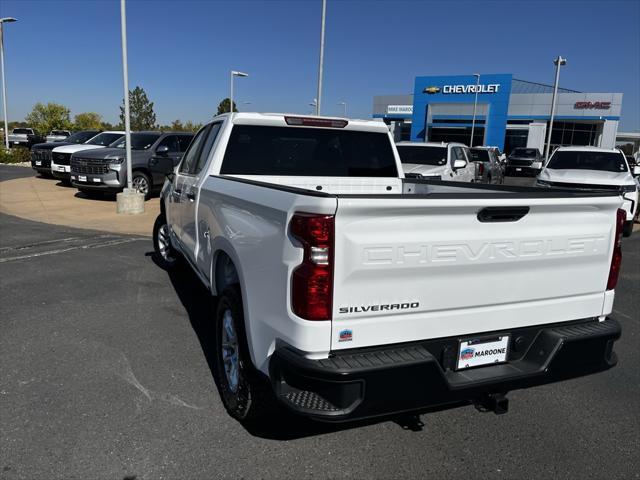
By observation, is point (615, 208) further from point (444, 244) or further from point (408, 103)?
point (408, 103)

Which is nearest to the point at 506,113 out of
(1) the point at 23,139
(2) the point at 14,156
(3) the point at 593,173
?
(3) the point at 593,173

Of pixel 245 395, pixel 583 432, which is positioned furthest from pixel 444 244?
pixel 583 432

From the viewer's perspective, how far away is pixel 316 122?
15.1 ft

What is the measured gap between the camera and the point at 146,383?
147 inches

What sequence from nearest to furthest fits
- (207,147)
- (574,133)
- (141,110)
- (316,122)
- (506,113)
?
(316,122), (207,147), (506,113), (574,133), (141,110)

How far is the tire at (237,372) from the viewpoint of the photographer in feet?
9.89

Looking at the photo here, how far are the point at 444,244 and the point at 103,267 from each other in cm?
580

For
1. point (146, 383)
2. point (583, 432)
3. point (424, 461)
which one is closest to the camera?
point (424, 461)

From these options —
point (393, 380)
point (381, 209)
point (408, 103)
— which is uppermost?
point (408, 103)

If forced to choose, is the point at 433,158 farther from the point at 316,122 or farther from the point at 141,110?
the point at 141,110

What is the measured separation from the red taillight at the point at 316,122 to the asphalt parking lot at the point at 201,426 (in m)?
2.07

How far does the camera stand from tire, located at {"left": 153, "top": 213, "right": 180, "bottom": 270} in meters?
6.64

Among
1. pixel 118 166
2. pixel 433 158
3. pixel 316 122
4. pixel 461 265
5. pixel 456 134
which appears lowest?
pixel 118 166

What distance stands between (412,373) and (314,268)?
685 millimetres
